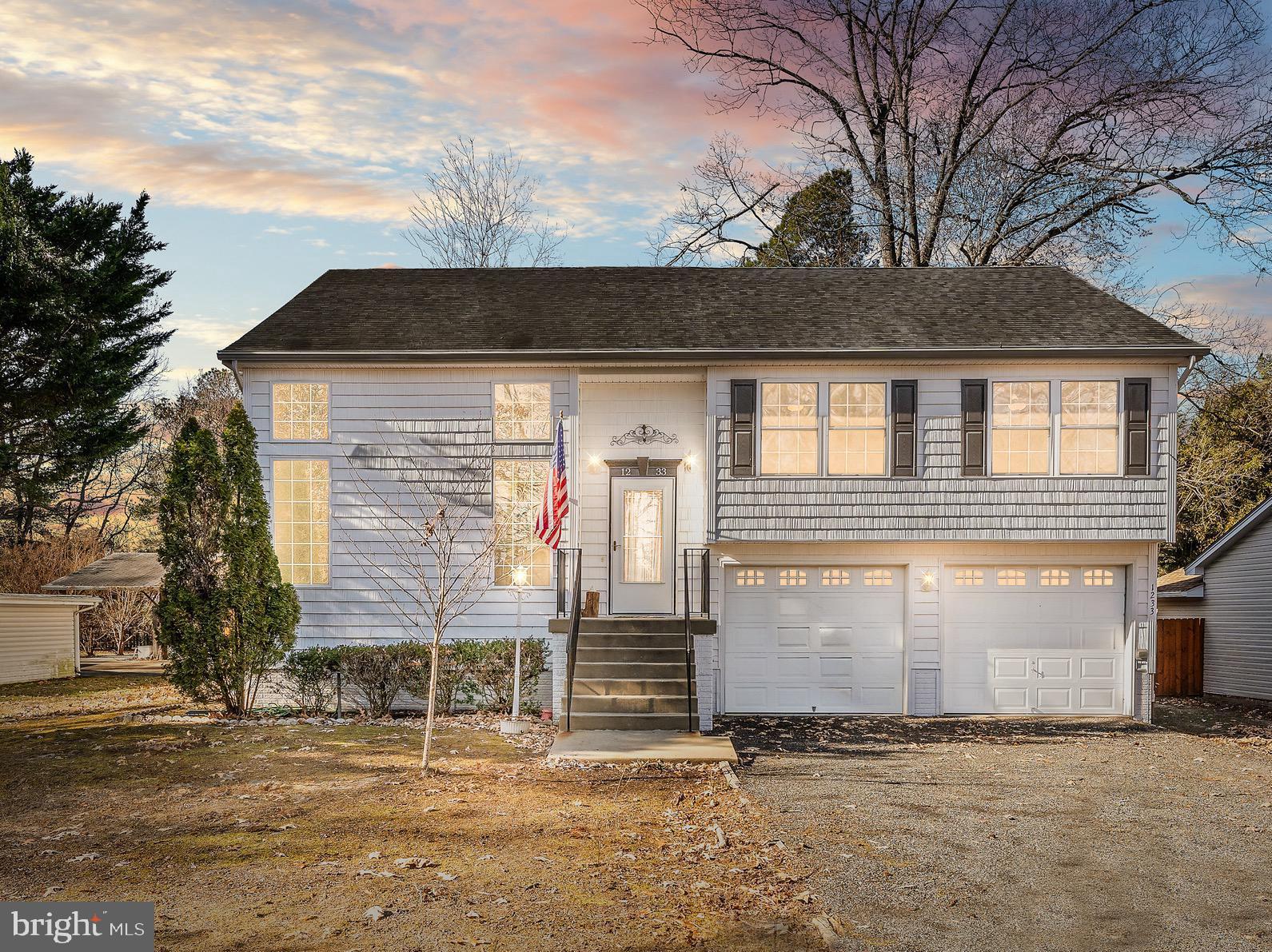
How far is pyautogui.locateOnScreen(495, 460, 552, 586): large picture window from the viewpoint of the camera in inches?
589

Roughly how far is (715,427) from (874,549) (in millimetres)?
3278

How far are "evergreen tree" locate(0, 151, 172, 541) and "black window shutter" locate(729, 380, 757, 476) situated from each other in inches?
539

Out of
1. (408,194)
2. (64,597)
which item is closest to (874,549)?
(64,597)

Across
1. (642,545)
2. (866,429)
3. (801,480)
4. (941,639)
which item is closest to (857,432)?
(866,429)

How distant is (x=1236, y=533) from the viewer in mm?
18594

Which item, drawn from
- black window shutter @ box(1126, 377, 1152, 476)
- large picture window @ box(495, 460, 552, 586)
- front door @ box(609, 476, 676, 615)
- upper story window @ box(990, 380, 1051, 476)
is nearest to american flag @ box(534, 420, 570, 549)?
large picture window @ box(495, 460, 552, 586)

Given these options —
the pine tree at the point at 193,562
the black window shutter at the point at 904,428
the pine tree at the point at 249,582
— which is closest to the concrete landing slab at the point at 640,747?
the pine tree at the point at 249,582

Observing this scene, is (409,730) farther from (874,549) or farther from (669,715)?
(874,549)

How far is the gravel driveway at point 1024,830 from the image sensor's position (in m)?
6.02

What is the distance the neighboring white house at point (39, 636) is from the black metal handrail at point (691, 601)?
14824 mm

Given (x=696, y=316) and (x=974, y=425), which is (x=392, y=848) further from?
(x=974, y=425)

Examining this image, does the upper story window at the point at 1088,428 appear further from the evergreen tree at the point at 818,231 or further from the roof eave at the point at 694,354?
the evergreen tree at the point at 818,231

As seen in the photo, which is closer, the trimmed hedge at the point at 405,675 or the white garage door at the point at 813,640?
the trimmed hedge at the point at 405,675

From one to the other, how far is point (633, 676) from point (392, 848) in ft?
20.0
